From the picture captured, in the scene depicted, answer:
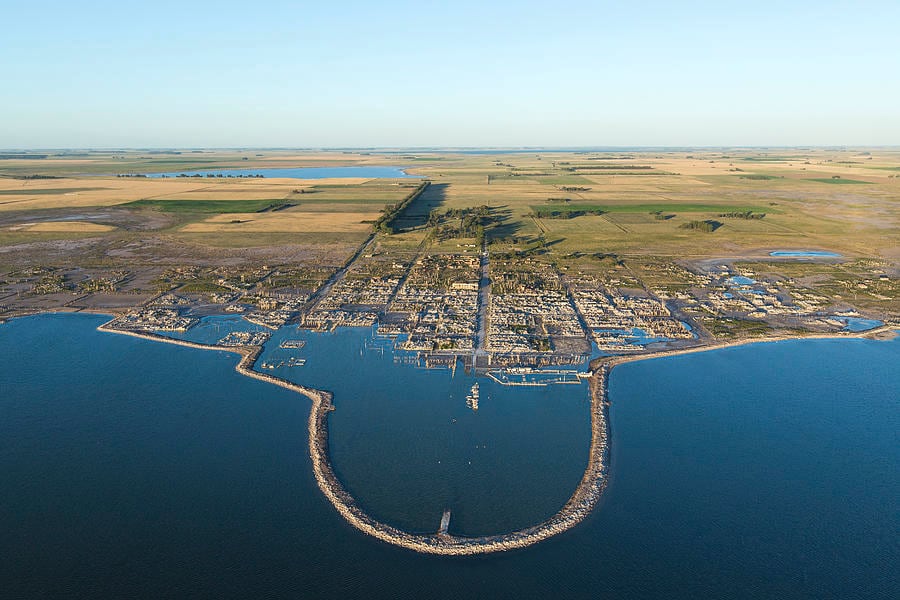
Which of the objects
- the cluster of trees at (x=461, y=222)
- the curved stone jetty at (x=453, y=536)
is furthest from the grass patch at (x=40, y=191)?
the curved stone jetty at (x=453, y=536)

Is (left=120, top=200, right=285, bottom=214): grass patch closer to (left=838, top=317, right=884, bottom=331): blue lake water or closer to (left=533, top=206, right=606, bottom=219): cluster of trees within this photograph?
(left=533, top=206, right=606, bottom=219): cluster of trees

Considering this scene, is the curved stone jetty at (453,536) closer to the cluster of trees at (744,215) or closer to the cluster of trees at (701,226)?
the cluster of trees at (701,226)

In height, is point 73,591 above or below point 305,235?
below

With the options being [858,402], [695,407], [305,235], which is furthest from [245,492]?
[305,235]

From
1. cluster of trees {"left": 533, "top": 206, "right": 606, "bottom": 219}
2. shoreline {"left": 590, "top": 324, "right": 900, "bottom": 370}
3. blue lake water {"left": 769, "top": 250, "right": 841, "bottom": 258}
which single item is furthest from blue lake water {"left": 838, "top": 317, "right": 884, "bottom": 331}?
cluster of trees {"left": 533, "top": 206, "right": 606, "bottom": 219}

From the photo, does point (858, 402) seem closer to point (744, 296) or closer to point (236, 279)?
point (744, 296)

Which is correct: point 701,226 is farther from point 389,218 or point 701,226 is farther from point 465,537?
point 465,537

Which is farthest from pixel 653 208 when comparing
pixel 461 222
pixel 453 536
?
pixel 453 536
